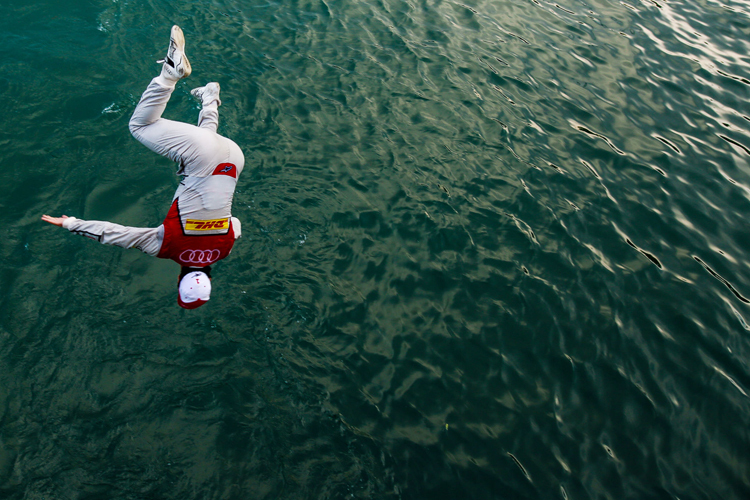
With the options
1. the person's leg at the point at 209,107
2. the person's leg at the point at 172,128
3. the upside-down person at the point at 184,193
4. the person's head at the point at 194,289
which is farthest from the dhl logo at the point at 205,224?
the person's leg at the point at 209,107

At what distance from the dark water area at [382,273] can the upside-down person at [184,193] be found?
1483mm

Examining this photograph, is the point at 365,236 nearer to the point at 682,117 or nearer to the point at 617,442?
the point at 617,442

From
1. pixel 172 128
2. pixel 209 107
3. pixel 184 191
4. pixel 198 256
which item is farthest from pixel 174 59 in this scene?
pixel 198 256

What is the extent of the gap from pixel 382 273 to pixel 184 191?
132 inches

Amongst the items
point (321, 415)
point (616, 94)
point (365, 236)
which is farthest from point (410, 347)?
point (616, 94)

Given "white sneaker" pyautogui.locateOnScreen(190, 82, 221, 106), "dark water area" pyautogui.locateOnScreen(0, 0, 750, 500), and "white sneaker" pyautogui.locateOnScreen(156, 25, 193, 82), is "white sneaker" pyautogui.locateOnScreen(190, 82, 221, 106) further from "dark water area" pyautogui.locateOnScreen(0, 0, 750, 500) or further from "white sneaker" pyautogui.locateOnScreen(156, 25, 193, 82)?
"dark water area" pyautogui.locateOnScreen(0, 0, 750, 500)

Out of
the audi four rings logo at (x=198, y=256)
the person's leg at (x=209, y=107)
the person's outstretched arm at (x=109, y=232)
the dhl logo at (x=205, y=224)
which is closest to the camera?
the person's outstretched arm at (x=109, y=232)

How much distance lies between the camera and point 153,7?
41.8 feet

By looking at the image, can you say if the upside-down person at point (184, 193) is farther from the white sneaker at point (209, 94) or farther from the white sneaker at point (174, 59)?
the white sneaker at point (209, 94)

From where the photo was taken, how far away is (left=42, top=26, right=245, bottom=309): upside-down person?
633cm

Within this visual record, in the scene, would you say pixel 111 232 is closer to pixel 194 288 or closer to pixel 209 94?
pixel 194 288

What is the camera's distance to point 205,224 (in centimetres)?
652

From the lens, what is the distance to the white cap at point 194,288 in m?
6.34

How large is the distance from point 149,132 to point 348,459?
15.7 ft
